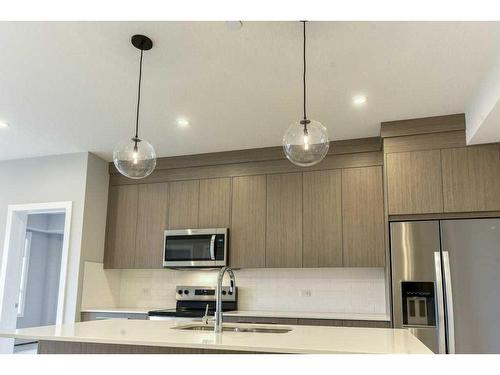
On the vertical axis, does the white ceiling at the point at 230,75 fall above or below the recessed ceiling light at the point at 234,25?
above

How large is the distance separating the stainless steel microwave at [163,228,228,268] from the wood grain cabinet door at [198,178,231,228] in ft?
0.38

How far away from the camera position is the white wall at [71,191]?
4.70 m

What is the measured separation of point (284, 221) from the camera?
4531 mm

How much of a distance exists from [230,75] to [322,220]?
76.5 inches

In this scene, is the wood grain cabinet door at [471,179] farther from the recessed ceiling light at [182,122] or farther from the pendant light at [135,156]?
the pendant light at [135,156]

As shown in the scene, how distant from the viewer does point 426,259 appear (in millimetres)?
3615

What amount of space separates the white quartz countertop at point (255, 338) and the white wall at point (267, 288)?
198 cm

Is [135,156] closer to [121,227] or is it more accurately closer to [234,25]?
[234,25]

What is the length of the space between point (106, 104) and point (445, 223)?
2.98 m

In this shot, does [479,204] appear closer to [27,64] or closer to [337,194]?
[337,194]

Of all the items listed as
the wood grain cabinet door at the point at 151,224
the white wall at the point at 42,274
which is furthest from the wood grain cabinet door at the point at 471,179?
the white wall at the point at 42,274

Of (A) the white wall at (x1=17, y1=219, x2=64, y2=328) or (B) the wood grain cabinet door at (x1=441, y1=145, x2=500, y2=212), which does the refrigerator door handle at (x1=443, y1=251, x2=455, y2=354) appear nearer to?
(B) the wood grain cabinet door at (x1=441, y1=145, x2=500, y2=212)

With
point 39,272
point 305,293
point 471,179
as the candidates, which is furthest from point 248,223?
point 39,272
